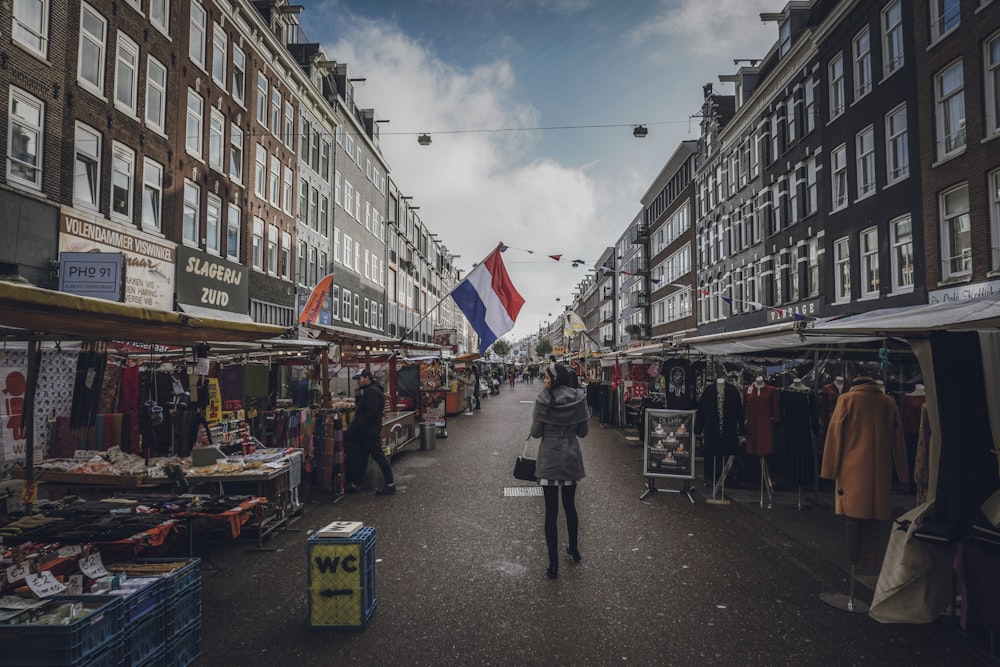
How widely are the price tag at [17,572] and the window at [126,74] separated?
15803 mm

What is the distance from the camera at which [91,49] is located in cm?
1505

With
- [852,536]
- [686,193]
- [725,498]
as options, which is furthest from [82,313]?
[686,193]

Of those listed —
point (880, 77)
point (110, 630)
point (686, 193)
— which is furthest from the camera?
point (686, 193)

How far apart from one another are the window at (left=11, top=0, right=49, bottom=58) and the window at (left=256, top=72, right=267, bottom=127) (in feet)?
35.7

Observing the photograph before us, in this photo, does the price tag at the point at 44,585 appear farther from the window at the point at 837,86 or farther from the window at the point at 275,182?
the window at the point at 837,86

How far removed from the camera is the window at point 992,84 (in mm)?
14453

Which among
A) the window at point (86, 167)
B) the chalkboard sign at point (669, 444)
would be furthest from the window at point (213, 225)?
the chalkboard sign at point (669, 444)

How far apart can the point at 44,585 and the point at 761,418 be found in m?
8.49

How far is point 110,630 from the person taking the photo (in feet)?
11.1

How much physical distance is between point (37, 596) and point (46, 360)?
19.8 ft

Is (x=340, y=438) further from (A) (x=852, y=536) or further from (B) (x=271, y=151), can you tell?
(B) (x=271, y=151)

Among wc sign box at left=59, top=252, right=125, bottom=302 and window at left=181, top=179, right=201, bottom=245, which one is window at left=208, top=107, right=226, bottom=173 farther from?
wc sign box at left=59, top=252, right=125, bottom=302

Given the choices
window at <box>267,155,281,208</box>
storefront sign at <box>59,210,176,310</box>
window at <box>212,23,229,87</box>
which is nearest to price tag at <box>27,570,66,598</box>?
storefront sign at <box>59,210,176,310</box>

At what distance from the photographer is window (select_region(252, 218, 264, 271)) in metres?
23.8
